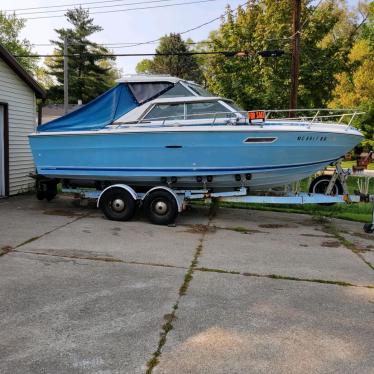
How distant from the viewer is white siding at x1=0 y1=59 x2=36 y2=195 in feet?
38.6

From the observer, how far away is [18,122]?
12.4 m

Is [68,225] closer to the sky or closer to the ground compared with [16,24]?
closer to the ground

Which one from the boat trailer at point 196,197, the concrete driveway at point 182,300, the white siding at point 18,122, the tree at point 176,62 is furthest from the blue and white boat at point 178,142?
the tree at point 176,62

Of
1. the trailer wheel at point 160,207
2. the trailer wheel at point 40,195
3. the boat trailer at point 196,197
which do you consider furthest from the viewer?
the trailer wheel at point 40,195

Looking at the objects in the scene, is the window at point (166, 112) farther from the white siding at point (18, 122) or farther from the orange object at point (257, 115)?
the white siding at point (18, 122)

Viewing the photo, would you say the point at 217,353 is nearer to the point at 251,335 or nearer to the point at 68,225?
the point at 251,335

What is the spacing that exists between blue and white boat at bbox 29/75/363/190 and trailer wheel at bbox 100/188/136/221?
0.40 m

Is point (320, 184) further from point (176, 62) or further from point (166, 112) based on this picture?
point (176, 62)

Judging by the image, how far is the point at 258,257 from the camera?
6500mm

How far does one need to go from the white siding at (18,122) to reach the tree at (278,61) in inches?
432

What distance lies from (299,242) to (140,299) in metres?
3.77

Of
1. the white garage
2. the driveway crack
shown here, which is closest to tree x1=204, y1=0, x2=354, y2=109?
the white garage

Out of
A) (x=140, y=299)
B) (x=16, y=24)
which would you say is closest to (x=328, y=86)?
(x=140, y=299)

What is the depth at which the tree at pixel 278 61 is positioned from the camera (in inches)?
819
